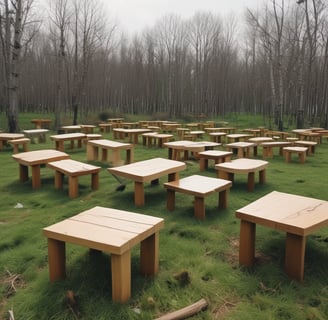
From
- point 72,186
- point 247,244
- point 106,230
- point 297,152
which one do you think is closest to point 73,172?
point 72,186

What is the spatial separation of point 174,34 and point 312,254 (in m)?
19.0

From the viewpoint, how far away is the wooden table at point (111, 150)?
18.5ft

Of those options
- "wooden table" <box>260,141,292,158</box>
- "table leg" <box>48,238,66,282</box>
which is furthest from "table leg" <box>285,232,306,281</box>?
"wooden table" <box>260,141,292,158</box>

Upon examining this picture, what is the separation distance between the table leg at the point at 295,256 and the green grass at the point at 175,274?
0.06 meters

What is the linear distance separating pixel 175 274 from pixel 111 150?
4.12 meters

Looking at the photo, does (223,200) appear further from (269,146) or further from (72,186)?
(269,146)

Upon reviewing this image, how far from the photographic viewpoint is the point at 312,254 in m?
2.39

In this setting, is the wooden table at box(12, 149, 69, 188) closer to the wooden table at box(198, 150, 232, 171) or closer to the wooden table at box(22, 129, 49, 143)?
the wooden table at box(198, 150, 232, 171)

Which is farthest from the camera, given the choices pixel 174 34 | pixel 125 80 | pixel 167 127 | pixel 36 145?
pixel 125 80

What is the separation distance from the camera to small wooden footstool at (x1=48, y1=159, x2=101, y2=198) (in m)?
3.84

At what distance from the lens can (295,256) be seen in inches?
81.9

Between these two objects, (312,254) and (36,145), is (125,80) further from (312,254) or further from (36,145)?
(312,254)

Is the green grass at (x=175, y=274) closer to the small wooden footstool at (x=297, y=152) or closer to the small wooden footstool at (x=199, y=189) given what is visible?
the small wooden footstool at (x=199, y=189)

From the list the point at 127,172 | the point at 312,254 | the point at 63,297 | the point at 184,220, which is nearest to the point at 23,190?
the point at 127,172
